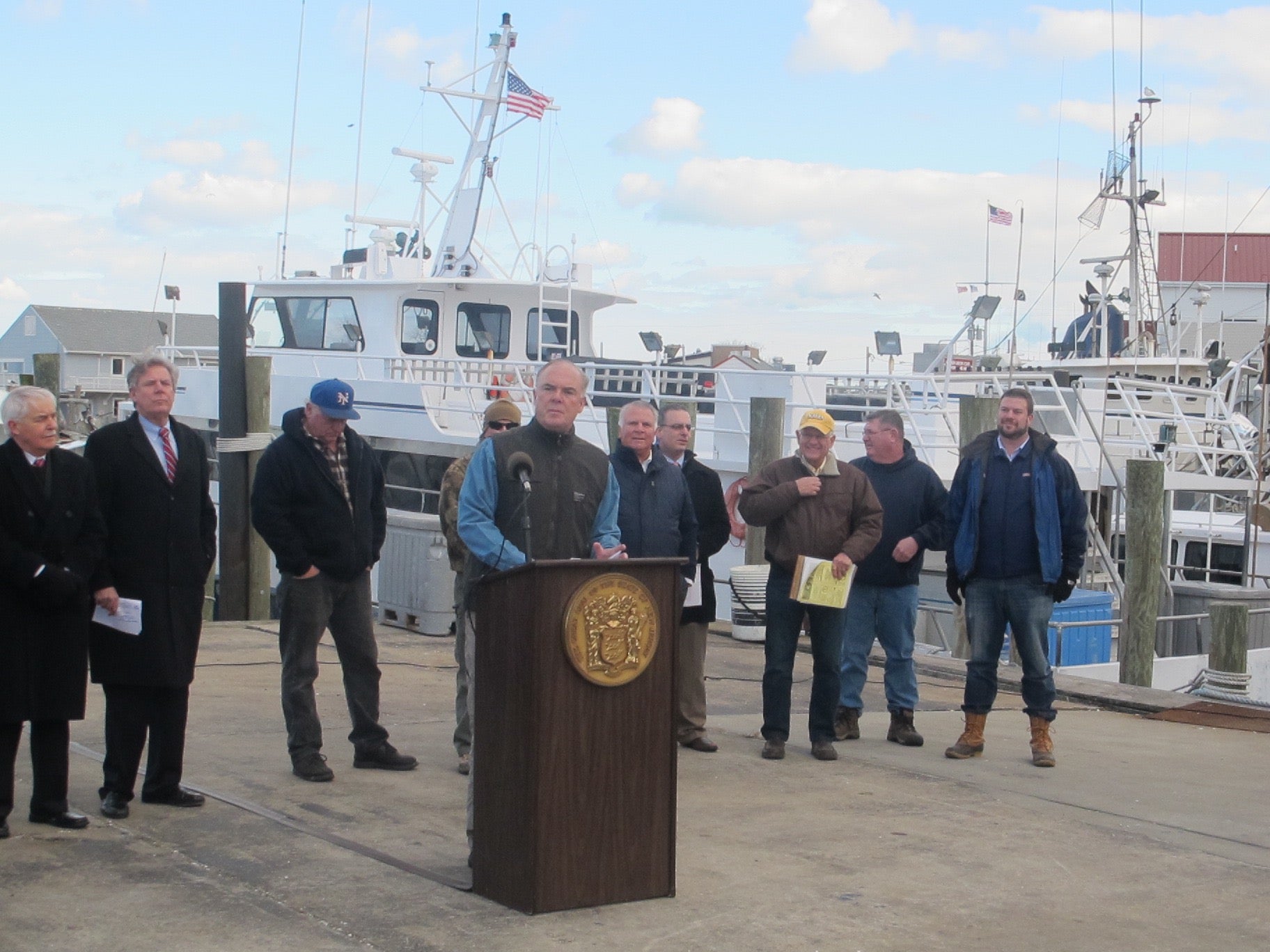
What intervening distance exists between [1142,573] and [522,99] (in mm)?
12747

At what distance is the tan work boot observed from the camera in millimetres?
7082

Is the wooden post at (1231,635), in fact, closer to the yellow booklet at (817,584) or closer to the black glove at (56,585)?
the yellow booklet at (817,584)

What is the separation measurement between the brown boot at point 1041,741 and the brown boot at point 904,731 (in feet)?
1.85

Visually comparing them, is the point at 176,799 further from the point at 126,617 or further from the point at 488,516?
the point at 488,516

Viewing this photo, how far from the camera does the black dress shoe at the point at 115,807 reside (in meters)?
4.96

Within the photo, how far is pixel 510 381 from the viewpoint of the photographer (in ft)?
58.7

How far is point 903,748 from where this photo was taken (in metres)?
7.04

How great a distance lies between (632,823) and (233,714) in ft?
11.5

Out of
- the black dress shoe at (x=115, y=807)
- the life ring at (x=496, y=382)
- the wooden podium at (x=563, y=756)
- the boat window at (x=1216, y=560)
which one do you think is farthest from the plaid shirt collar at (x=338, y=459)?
the boat window at (x=1216, y=560)

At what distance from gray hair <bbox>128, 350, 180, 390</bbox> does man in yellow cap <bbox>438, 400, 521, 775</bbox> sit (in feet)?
→ 3.76

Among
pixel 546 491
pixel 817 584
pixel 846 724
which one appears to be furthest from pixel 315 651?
pixel 846 724

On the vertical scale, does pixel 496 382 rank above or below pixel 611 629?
above

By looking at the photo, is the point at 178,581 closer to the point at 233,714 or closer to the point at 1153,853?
the point at 233,714

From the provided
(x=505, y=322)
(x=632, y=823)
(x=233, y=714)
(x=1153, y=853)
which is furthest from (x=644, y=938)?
(x=505, y=322)
